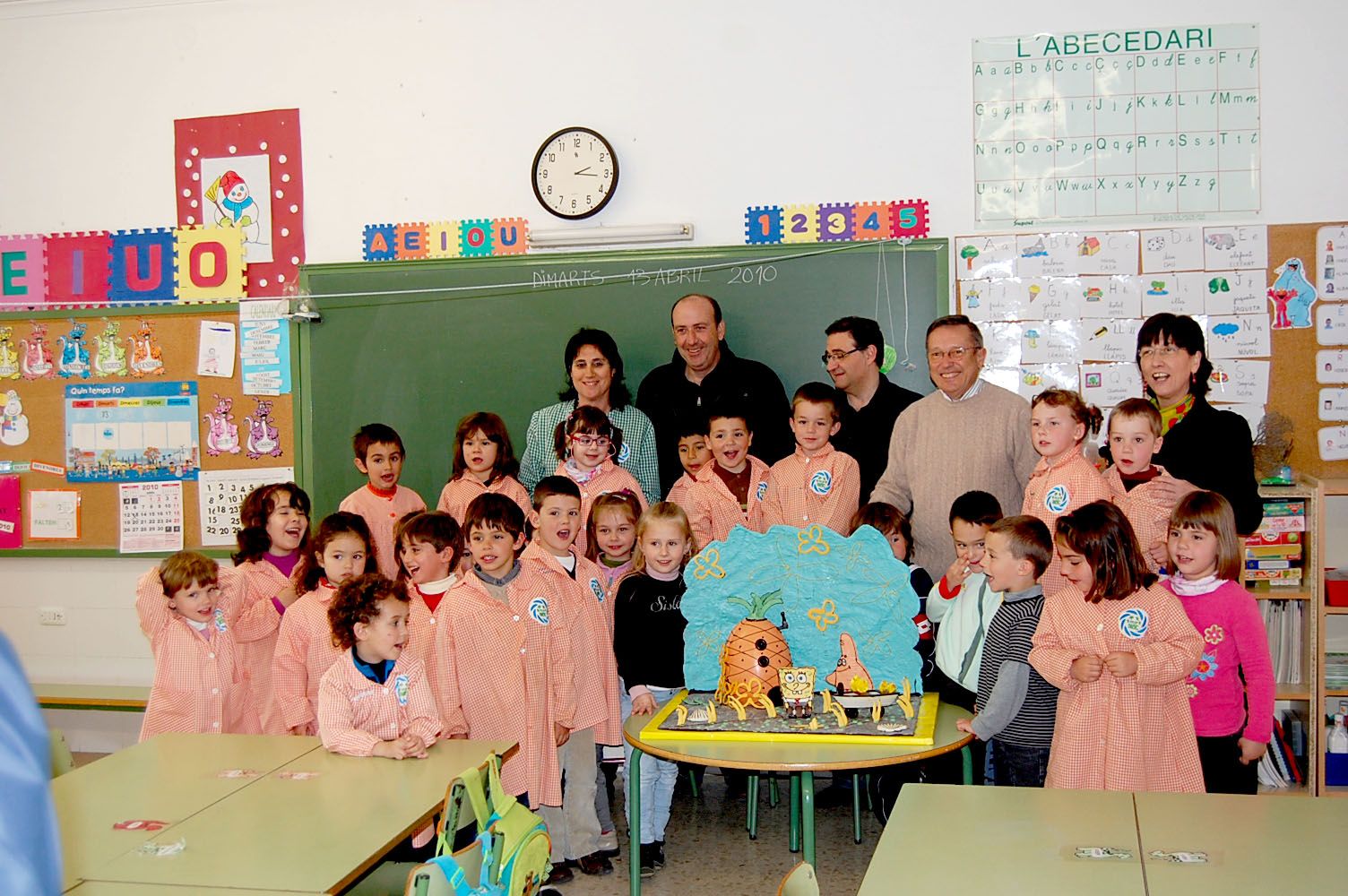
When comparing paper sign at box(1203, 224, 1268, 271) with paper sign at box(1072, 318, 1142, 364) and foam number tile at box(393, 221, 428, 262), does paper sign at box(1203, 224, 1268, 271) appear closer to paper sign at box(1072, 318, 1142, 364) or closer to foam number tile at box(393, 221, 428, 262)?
paper sign at box(1072, 318, 1142, 364)

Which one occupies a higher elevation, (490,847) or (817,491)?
(817,491)

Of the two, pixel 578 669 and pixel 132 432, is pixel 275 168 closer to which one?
pixel 132 432

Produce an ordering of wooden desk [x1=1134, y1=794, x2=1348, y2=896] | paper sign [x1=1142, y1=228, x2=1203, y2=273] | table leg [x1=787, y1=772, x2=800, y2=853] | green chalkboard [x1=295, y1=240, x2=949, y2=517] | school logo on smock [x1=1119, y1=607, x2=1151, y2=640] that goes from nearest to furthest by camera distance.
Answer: wooden desk [x1=1134, y1=794, x2=1348, y2=896], school logo on smock [x1=1119, y1=607, x2=1151, y2=640], table leg [x1=787, y1=772, x2=800, y2=853], paper sign [x1=1142, y1=228, x2=1203, y2=273], green chalkboard [x1=295, y1=240, x2=949, y2=517]

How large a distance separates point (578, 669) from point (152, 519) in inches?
110

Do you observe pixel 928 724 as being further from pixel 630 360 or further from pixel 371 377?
pixel 371 377

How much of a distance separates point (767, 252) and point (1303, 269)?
2083mm

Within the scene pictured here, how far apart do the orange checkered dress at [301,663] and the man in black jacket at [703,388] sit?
1.60 metres

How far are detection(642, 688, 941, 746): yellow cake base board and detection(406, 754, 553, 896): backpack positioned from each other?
1.95 feet


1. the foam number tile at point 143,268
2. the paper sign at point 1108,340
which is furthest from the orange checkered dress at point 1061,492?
the foam number tile at point 143,268

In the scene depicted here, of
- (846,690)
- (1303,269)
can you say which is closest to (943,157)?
(1303,269)

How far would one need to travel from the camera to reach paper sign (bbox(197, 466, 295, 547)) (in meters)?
5.36

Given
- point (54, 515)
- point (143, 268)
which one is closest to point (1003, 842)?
point (143, 268)

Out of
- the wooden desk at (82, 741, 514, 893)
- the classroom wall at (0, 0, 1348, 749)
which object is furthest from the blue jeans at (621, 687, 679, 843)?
the classroom wall at (0, 0, 1348, 749)

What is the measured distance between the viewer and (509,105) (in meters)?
5.12
